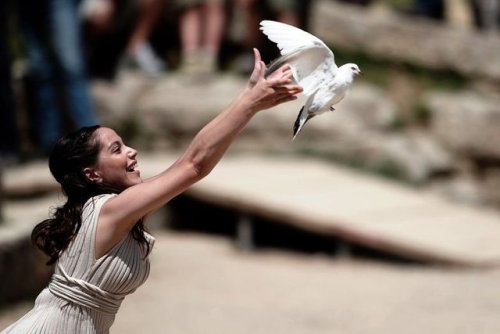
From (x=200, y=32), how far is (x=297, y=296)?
3.57 meters

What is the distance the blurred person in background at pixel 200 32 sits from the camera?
9.33 metres

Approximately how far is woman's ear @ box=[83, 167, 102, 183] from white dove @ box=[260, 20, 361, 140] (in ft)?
1.83

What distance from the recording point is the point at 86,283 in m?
3.31

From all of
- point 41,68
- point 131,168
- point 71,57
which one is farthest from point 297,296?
point 131,168

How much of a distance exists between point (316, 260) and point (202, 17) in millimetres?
2795

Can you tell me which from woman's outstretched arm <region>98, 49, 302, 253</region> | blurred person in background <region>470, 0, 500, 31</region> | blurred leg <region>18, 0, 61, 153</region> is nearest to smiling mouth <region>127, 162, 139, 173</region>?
woman's outstretched arm <region>98, 49, 302, 253</region>

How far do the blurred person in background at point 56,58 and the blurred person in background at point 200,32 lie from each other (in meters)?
1.63

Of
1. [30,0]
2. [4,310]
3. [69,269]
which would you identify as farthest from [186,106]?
[69,269]

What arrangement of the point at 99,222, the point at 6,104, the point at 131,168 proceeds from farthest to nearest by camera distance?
1. the point at 6,104
2. the point at 131,168
3. the point at 99,222

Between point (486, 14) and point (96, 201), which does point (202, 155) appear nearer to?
point (96, 201)

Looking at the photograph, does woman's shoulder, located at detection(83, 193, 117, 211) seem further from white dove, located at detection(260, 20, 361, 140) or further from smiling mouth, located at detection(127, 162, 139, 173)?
white dove, located at detection(260, 20, 361, 140)

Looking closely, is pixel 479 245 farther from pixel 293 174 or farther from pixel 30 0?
pixel 30 0

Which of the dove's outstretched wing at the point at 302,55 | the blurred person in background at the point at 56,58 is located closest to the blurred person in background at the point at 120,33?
the blurred person in background at the point at 56,58

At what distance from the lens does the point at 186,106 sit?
9086mm
